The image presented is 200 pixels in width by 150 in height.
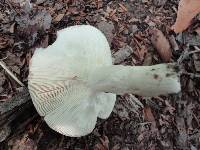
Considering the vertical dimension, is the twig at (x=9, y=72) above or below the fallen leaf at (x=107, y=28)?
below

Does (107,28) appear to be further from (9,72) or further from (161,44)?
(9,72)

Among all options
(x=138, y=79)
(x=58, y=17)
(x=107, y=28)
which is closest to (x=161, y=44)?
(x=107, y=28)

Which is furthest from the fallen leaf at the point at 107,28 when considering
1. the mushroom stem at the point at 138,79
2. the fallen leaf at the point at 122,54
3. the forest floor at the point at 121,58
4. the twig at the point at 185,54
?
the mushroom stem at the point at 138,79

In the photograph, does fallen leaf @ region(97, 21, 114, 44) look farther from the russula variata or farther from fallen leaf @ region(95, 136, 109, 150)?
fallen leaf @ region(95, 136, 109, 150)

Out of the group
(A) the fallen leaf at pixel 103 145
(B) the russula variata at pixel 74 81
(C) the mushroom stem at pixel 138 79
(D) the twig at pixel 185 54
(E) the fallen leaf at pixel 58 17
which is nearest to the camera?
(C) the mushroom stem at pixel 138 79

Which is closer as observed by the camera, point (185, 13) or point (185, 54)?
point (185, 54)

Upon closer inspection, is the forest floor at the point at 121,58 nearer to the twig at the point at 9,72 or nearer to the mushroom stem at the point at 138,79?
the twig at the point at 9,72

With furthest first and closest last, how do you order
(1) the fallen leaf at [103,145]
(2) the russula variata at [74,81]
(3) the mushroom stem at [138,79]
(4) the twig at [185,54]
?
(4) the twig at [185,54]
(1) the fallen leaf at [103,145]
(2) the russula variata at [74,81]
(3) the mushroom stem at [138,79]
